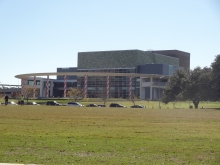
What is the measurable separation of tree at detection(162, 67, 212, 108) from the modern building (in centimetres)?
Result: 4645

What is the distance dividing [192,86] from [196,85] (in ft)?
2.72

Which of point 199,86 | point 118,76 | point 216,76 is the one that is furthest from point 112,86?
point 216,76

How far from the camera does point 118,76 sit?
146375 mm

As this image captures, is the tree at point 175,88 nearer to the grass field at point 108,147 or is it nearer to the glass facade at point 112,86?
the glass facade at point 112,86

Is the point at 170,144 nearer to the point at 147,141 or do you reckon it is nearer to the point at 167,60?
the point at 147,141

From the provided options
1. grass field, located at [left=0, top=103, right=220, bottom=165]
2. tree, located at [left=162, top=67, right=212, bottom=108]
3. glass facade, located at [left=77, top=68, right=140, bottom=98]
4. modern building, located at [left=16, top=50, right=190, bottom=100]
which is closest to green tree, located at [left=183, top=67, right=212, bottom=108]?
tree, located at [left=162, top=67, right=212, bottom=108]

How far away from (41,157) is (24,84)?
145 m

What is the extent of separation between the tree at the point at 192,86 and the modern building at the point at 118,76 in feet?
152

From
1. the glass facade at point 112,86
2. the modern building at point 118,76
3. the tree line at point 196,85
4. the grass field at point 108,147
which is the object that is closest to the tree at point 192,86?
the tree line at point 196,85

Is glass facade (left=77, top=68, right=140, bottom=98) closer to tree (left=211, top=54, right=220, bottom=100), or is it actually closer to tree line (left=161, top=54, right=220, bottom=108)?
tree line (left=161, top=54, right=220, bottom=108)

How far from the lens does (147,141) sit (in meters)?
17.9

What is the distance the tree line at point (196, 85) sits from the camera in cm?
7237

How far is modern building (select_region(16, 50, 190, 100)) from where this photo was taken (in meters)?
142

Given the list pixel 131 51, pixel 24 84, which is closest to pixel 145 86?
pixel 131 51
